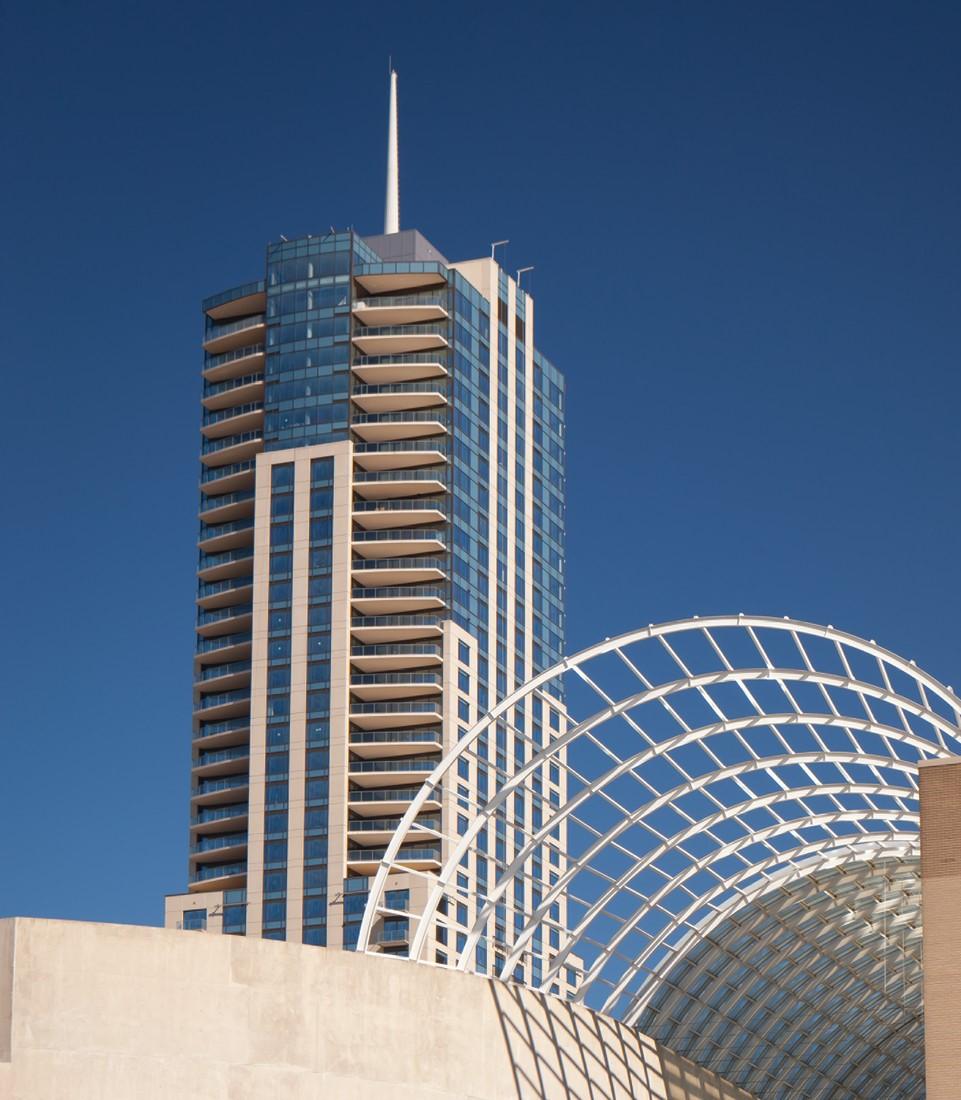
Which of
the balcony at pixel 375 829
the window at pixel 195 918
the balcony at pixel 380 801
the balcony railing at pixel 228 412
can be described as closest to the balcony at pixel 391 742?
the balcony at pixel 380 801

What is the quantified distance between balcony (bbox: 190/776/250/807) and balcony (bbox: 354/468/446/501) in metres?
18.1

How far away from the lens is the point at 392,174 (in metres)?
146

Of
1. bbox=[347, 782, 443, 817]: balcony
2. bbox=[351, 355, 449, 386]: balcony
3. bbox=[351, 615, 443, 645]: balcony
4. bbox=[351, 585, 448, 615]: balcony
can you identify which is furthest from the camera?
bbox=[351, 355, 449, 386]: balcony

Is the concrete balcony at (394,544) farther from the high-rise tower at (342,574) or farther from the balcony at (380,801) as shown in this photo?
the balcony at (380,801)

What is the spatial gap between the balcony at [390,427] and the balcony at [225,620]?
12.4 metres

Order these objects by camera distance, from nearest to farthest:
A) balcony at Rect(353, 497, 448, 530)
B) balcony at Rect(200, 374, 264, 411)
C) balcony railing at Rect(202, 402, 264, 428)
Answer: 1. balcony at Rect(353, 497, 448, 530)
2. balcony at Rect(200, 374, 264, 411)
3. balcony railing at Rect(202, 402, 264, 428)

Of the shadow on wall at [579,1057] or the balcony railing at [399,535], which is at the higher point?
the balcony railing at [399,535]

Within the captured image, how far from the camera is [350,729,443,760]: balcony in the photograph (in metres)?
120

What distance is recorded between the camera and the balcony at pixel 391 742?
120 meters

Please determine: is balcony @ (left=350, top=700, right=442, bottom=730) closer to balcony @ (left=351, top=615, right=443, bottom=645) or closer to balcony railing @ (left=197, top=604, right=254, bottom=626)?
balcony @ (left=351, top=615, right=443, bottom=645)

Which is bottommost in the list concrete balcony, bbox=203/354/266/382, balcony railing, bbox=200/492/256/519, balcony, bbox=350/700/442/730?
balcony, bbox=350/700/442/730

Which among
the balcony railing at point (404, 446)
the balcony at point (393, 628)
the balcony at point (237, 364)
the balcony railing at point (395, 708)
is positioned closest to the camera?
the balcony railing at point (395, 708)

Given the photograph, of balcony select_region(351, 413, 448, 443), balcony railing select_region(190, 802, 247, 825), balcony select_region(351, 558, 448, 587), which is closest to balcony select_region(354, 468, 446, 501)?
balcony select_region(351, 413, 448, 443)

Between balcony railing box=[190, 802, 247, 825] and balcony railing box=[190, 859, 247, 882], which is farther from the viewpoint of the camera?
balcony railing box=[190, 802, 247, 825]
